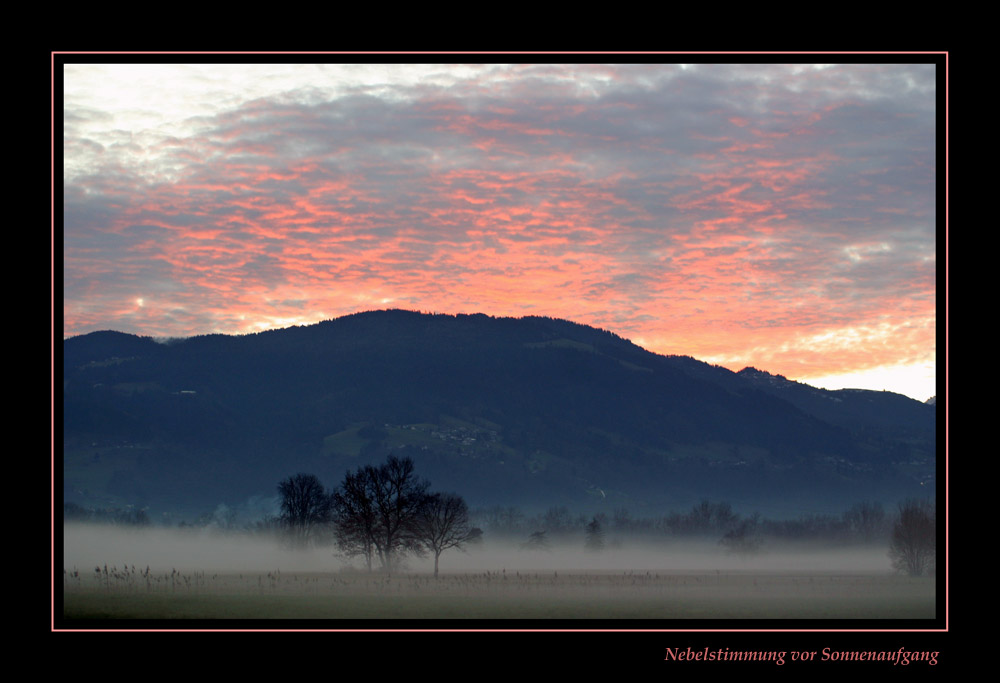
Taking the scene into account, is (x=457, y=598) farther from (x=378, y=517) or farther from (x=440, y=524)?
(x=440, y=524)

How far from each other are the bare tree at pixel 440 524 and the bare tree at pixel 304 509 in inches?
1314

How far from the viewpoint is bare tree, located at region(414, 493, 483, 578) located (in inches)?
3073

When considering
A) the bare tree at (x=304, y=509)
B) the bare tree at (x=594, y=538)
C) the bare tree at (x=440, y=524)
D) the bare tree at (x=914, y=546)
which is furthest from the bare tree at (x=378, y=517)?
the bare tree at (x=594, y=538)

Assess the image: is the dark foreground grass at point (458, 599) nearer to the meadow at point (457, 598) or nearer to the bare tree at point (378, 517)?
the meadow at point (457, 598)

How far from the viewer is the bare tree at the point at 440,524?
256ft

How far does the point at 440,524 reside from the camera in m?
80.4

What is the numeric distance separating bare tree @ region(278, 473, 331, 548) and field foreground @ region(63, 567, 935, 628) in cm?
4834

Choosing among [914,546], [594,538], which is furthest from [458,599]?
[594,538]

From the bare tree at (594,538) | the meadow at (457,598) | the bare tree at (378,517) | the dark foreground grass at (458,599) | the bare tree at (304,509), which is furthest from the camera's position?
the bare tree at (594,538)

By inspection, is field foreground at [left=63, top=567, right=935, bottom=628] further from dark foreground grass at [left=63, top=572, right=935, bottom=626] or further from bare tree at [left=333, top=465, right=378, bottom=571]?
bare tree at [left=333, top=465, right=378, bottom=571]

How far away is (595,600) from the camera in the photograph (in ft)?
169
